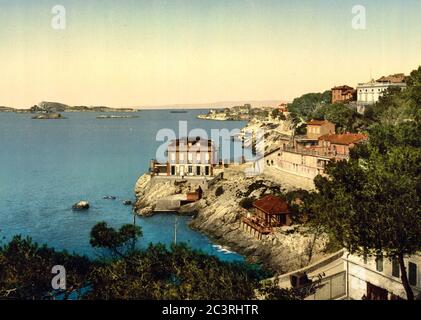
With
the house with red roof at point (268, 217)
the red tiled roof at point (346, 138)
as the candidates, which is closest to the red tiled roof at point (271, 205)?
the house with red roof at point (268, 217)

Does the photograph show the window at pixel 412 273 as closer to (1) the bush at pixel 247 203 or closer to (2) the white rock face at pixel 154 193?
(1) the bush at pixel 247 203

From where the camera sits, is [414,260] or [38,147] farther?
[38,147]

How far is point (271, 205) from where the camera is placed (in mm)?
34969

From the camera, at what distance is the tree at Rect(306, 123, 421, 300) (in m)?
13.6

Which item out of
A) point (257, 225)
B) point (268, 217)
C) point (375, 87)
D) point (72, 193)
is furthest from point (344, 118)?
point (72, 193)

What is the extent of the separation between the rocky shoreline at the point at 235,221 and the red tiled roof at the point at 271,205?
72.4 inches

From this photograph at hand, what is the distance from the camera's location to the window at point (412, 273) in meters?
15.6

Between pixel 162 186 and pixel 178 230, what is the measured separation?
1153 cm

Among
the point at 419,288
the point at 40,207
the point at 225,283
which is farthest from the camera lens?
the point at 40,207

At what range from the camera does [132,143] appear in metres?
118

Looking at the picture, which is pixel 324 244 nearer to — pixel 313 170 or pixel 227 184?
pixel 313 170

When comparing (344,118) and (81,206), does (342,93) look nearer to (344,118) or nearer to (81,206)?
(344,118)
